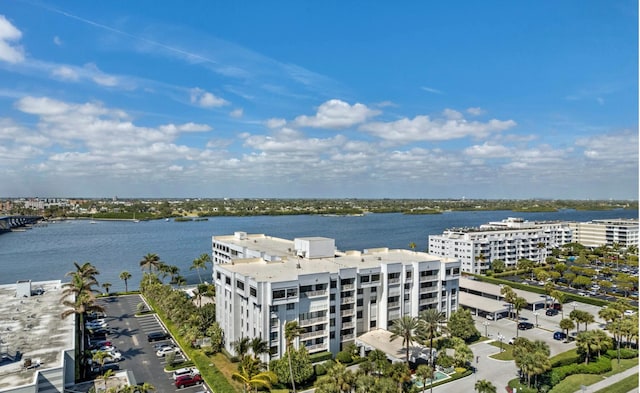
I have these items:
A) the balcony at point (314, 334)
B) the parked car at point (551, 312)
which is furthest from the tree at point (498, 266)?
the balcony at point (314, 334)

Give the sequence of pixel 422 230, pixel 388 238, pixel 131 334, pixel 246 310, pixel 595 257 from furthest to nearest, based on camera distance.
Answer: pixel 422 230 < pixel 388 238 < pixel 595 257 < pixel 131 334 < pixel 246 310

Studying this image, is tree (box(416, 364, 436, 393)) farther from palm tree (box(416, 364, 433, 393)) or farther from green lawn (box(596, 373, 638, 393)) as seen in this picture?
green lawn (box(596, 373, 638, 393))

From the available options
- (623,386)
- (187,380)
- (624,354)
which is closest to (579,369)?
(623,386)

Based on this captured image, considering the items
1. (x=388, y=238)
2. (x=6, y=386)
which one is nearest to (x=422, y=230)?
(x=388, y=238)

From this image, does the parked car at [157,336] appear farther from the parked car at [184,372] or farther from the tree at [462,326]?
the tree at [462,326]

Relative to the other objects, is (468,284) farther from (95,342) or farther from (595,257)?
(95,342)

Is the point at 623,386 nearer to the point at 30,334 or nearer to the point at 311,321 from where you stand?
the point at 311,321
